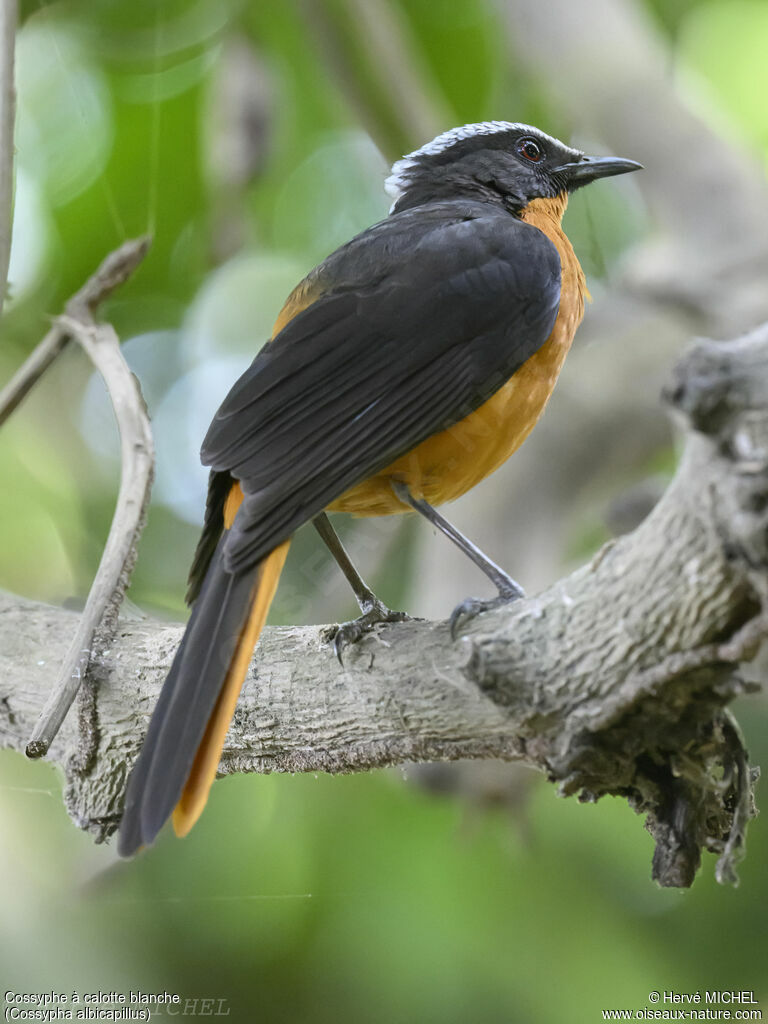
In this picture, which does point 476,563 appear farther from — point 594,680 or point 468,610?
point 594,680

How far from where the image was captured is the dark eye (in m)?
3.07

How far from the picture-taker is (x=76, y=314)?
8.91 feet

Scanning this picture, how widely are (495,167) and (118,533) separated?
149 cm

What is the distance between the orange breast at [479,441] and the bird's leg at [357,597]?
0.12 metres

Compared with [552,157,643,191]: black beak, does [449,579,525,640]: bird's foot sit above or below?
below

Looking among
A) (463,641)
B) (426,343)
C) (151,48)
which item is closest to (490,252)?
(426,343)

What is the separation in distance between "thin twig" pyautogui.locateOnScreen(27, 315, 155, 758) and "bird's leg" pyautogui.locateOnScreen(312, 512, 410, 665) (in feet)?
1.37

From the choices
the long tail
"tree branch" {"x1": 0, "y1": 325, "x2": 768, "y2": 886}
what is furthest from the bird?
"tree branch" {"x1": 0, "y1": 325, "x2": 768, "y2": 886}

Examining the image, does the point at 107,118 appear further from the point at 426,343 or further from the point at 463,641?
the point at 463,641

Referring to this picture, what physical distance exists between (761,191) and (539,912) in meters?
2.51

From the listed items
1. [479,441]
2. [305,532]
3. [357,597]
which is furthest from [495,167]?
[357,597]

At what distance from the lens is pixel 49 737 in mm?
2057

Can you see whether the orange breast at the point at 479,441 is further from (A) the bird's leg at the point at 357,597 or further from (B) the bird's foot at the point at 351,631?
(B) the bird's foot at the point at 351,631

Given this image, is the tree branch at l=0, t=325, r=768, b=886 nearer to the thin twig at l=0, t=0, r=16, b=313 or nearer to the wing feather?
Result: the wing feather
